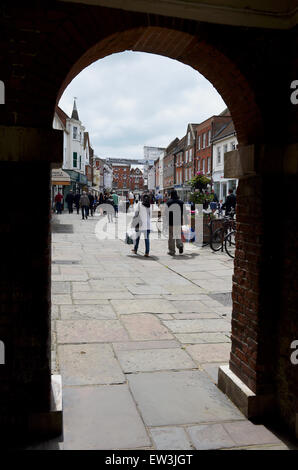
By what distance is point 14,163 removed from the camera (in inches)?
111

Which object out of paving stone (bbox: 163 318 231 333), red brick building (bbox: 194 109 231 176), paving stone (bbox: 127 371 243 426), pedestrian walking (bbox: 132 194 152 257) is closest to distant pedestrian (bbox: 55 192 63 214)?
pedestrian walking (bbox: 132 194 152 257)

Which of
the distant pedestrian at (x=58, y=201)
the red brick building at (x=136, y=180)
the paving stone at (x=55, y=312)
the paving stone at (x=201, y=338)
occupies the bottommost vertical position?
the paving stone at (x=201, y=338)

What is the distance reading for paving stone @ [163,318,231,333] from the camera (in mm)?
5407

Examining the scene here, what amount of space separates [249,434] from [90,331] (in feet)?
8.37

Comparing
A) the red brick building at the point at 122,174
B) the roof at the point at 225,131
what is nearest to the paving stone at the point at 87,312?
the roof at the point at 225,131

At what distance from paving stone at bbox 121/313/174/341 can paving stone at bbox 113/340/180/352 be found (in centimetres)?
13

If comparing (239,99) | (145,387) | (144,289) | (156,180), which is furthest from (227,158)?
(156,180)

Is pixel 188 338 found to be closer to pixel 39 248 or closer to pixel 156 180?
pixel 39 248

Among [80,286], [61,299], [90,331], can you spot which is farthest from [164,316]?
[80,286]

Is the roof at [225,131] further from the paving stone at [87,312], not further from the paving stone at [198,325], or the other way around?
the paving stone at [198,325]

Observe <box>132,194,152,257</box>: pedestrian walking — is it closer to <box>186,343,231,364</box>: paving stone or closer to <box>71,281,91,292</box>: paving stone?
<box>71,281,91,292</box>: paving stone

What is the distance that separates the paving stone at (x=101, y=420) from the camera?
292cm

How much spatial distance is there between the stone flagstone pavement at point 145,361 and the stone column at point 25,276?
13.5 inches

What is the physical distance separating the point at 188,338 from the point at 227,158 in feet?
7.63
